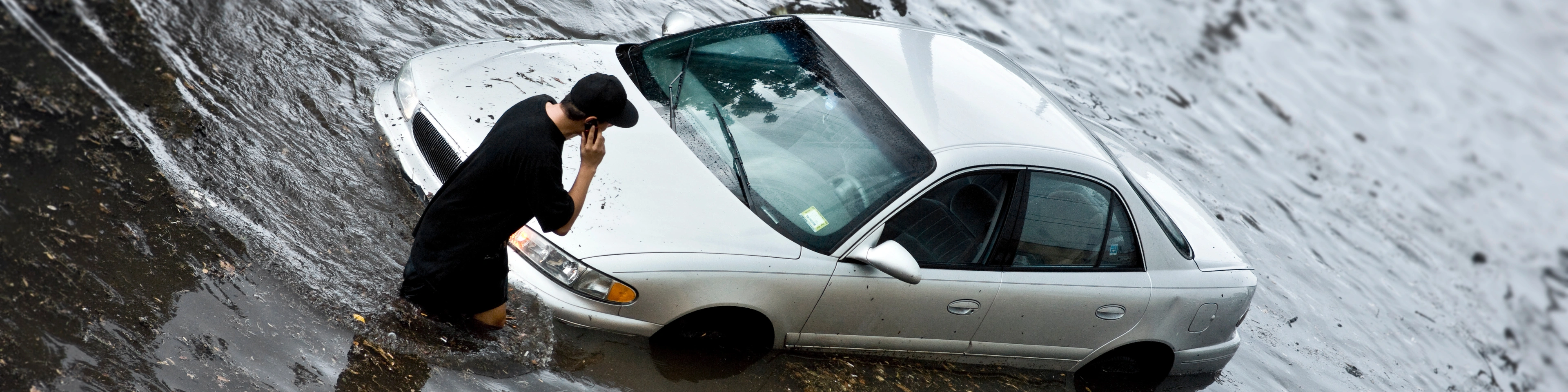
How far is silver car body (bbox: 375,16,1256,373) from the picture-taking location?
13.8 ft

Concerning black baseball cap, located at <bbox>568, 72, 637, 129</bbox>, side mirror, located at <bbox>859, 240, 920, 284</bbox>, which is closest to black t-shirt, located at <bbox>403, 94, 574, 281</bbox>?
black baseball cap, located at <bbox>568, 72, 637, 129</bbox>

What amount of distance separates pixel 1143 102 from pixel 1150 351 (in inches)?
236

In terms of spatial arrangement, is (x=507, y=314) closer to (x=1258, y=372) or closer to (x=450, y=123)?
(x=450, y=123)

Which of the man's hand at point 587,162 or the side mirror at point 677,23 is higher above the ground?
the man's hand at point 587,162

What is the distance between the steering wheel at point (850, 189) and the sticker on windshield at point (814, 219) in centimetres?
12

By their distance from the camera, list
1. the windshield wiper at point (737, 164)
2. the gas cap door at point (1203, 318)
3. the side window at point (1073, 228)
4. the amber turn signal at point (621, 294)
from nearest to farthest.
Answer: the amber turn signal at point (621, 294)
the windshield wiper at point (737, 164)
the side window at point (1073, 228)
the gas cap door at point (1203, 318)

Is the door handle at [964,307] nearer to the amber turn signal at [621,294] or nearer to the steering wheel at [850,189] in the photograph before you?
the steering wheel at [850,189]

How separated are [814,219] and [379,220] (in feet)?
6.88

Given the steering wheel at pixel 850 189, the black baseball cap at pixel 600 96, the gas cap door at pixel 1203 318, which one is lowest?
the gas cap door at pixel 1203 318

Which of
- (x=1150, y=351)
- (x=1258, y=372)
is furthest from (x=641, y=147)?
(x=1258, y=372)

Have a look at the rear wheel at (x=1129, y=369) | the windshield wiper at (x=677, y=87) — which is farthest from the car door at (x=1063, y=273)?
the windshield wiper at (x=677, y=87)

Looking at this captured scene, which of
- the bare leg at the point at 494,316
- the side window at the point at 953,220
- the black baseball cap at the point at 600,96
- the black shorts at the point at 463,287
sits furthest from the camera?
the side window at the point at 953,220

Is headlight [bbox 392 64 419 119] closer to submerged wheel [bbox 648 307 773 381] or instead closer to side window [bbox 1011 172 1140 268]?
submerged wheel [bbox 648 307 773 381]

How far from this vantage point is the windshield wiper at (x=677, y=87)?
4.73 meters
